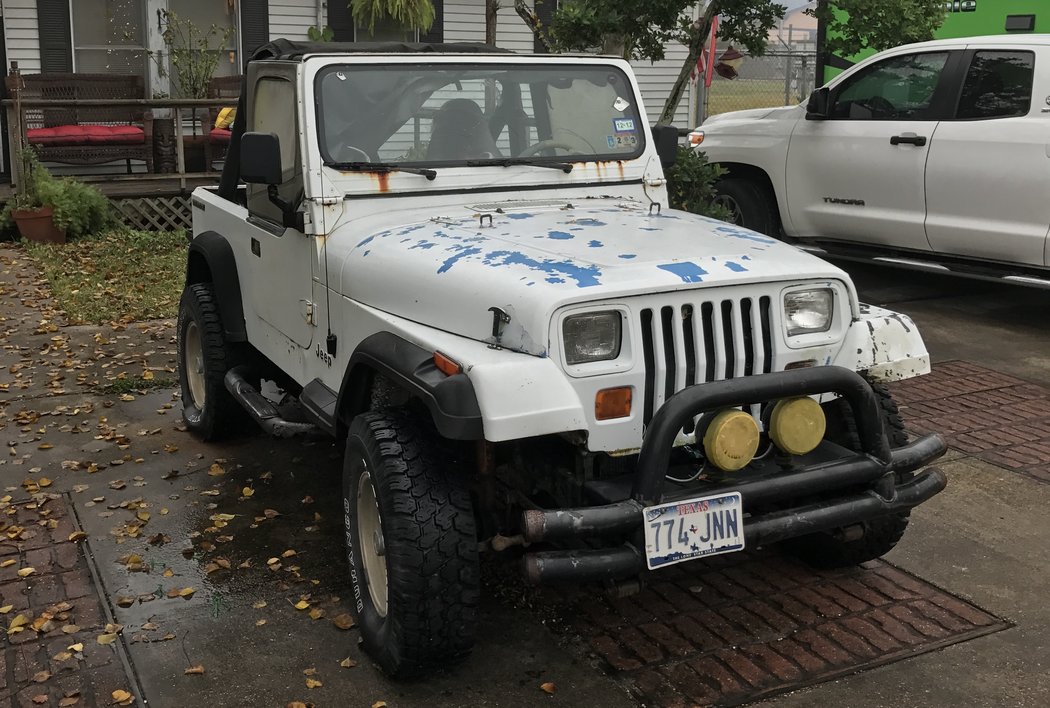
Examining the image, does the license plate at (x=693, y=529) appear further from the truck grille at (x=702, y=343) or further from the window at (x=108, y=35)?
the window at (x=108, y=35)


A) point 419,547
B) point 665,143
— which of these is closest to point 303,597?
point 419,547

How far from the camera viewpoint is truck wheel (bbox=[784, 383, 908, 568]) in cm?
392

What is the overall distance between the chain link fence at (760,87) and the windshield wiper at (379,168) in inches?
538

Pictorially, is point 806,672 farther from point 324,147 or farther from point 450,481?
point 324,147

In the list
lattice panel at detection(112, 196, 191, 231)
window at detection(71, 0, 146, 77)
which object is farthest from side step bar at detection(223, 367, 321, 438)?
window at detection(71, 0, 146, 77)

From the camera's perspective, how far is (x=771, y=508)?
3.84 meters

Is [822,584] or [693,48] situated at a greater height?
[693,48]

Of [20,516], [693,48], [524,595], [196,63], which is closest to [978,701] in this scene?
[524,595]

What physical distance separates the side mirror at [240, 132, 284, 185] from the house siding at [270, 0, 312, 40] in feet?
34.3

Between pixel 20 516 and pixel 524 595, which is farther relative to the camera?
pixel 20 516

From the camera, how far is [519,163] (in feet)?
15.3

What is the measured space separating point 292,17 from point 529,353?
12155mm

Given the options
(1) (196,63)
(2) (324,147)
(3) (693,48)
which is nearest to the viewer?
(2) (324,147)

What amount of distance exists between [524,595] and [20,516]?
2.26 metres
